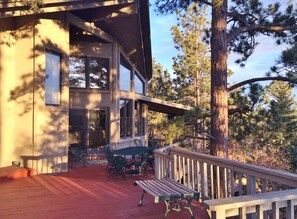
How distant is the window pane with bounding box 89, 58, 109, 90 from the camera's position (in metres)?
12.1

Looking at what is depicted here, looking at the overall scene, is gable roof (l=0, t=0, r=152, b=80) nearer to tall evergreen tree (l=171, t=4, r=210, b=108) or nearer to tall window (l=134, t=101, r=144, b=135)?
tall window (l=134, t=101, r=144, b=135)

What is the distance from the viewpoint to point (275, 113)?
7.62 m

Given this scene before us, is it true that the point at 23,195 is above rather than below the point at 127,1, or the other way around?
below

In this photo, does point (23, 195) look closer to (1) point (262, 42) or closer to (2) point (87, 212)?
(2) point (87, 212)

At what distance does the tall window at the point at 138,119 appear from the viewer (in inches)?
640

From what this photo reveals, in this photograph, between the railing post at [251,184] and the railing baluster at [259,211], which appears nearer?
the railing baluster at [259,211]

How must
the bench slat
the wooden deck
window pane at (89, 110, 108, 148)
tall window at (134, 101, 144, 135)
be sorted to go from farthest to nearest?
tall window at (134, 101, 144, 135)
window pane at (89, 110, 108, 148)
the wooden deck
the bench slat

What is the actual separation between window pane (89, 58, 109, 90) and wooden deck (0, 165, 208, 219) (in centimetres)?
543

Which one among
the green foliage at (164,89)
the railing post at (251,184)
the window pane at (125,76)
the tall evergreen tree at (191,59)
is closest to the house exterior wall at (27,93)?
the window pane at (125,76)

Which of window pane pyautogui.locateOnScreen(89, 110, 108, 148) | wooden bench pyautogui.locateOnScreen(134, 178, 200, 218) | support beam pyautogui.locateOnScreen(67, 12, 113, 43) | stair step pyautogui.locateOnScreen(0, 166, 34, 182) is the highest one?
support beam pyautogui.locateOnScreen(67, 12, 113, 43)

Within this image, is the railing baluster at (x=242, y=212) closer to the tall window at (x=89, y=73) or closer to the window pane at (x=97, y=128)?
the window pane at (x=97, y=128)

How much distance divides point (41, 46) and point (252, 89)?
5.73m

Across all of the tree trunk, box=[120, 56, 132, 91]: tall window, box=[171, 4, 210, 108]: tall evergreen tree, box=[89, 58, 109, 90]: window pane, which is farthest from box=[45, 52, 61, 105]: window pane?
box=[171, 4, 210, 108]: tall evergreen tree

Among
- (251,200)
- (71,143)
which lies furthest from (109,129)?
(251,200)
